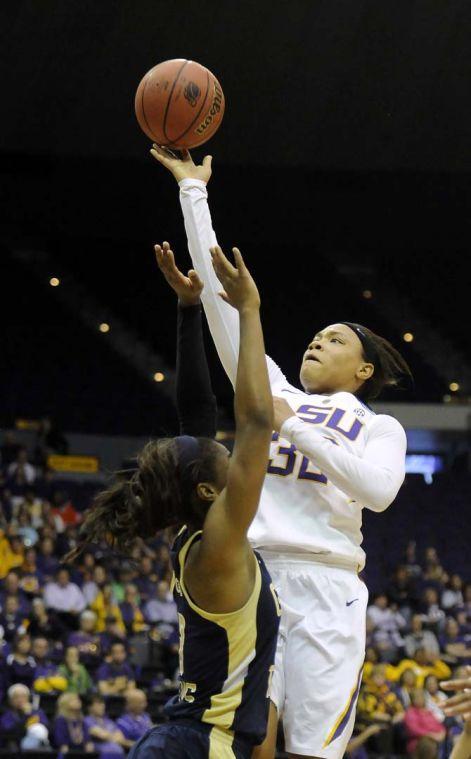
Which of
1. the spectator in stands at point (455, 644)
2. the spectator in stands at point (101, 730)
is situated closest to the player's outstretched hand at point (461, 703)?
the spectator in stands at point (101, 730)

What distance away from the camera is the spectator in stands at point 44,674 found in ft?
35.3

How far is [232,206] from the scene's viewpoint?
16812 mm

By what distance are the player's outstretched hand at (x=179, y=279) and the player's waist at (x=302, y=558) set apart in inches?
32.7

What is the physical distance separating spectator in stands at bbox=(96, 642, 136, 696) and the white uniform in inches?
308

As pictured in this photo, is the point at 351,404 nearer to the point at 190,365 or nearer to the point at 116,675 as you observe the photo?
the point at 190,365

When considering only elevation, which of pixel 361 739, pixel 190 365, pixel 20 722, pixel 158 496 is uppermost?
pixel 190 365

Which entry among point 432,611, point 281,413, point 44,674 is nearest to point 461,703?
point 281,413

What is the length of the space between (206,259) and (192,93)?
0.82m

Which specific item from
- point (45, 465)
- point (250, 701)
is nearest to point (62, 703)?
point (250, 701)

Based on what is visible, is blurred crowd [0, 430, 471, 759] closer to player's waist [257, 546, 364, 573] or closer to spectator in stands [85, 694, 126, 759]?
spectator in stands [85, 694, 126, 759]

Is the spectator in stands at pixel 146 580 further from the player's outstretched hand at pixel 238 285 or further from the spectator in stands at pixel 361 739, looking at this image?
the player's outstretched hand at pixel 238 285

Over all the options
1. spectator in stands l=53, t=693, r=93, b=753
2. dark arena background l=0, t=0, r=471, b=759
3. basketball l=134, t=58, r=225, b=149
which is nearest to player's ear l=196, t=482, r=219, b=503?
basketball l=134, t=58, r=225, b=149

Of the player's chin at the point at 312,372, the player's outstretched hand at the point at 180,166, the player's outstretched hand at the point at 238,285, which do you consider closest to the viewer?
the player's outstretched hand at the point at 238,285

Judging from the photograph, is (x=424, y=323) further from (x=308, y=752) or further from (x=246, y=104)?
(x=308, y=752)
